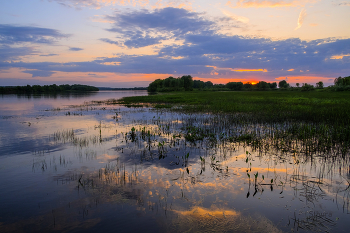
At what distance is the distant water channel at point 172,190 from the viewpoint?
514 cm

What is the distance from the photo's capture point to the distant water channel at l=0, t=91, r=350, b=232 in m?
5.14

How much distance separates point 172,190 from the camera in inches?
266

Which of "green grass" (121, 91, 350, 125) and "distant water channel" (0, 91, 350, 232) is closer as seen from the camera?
"distant water channel" (0, 91, 350, 232)

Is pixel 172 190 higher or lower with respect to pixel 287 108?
lower

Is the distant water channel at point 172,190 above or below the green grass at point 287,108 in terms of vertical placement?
below

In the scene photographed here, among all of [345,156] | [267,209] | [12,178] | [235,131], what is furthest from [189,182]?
[235,131]

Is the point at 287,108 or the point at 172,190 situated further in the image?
the point at 287,108

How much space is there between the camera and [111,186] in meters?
7.02

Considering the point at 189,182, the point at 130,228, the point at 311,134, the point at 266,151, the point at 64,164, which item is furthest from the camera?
the point at 311,134

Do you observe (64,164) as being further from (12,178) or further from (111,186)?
(111,186)

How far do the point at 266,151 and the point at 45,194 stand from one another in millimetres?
10146

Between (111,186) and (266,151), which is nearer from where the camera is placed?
(111,186)

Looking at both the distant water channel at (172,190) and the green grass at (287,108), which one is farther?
the green grass at (287,108)

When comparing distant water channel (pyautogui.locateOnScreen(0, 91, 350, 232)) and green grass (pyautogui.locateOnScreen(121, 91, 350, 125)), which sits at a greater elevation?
green grass (pyautogui.locateOnScreen(121, 91, 350, 125))
